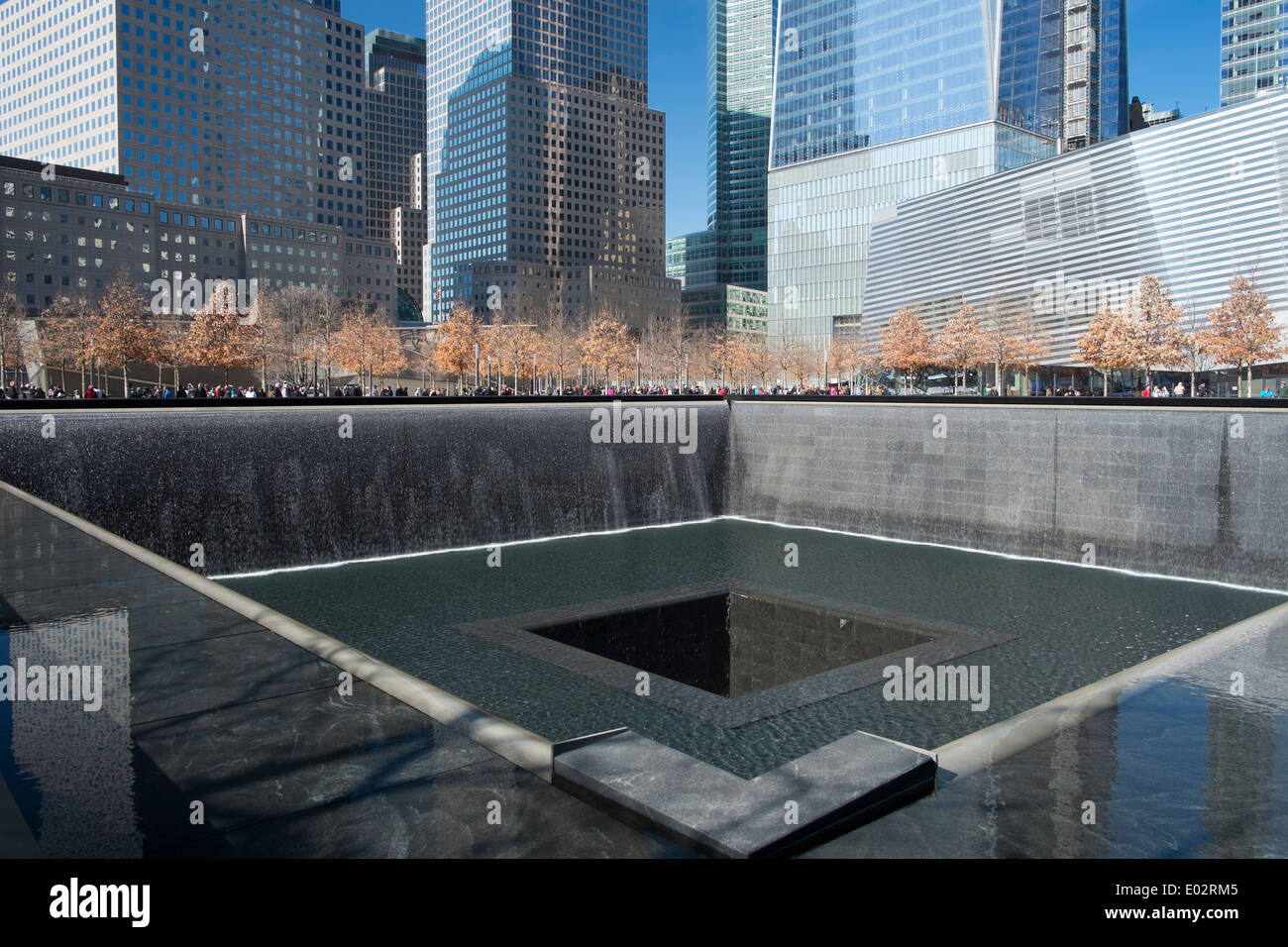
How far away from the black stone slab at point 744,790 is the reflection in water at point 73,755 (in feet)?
7.16

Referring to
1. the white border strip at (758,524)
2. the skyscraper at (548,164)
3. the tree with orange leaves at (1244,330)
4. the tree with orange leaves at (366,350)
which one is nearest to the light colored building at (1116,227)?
the tree with orange leaves at (1244,330)

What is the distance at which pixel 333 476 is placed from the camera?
2269 centimetres

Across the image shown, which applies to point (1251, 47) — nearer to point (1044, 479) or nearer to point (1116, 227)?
point (1116, 227)

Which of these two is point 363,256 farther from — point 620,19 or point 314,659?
point 314,659

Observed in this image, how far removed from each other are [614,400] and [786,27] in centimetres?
11037

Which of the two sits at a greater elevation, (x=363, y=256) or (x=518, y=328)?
(x=363, y=256)

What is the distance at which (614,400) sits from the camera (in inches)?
1276

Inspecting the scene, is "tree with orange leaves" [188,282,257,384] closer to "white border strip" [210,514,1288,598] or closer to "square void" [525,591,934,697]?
"white border strip" [210,514,1288,598]

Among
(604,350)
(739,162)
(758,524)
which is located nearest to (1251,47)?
(739,162)

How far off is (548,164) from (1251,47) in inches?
4466

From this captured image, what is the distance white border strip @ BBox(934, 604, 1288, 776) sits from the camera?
20.8ft

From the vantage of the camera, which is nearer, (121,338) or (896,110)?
(121,338)
